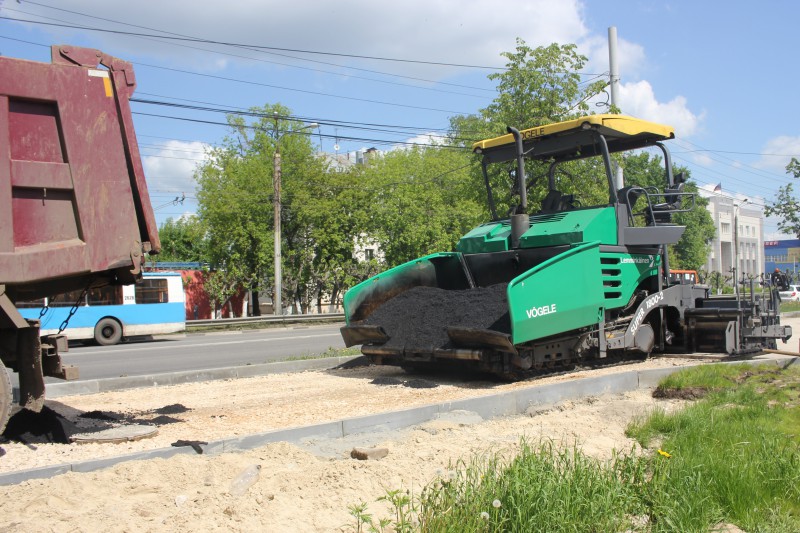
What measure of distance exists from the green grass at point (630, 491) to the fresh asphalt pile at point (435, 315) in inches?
117

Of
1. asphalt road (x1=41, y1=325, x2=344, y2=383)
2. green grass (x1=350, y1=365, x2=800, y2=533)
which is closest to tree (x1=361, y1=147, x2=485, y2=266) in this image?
asphalt road (x1=41, y1=325, x2=344, y2=383)

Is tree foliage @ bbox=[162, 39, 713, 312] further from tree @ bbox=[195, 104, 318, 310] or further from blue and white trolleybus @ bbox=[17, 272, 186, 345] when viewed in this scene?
blue and white trolleybus @ bbox=[17, 272, 186, 345]

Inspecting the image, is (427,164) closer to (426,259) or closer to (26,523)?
(426,259)

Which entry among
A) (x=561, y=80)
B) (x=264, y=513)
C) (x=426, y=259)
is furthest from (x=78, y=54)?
(x=561, y=80)

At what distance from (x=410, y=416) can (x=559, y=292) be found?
2.75 metres

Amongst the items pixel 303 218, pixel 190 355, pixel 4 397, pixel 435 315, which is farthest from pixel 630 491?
pixel 303 218

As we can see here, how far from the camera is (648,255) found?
9.80m

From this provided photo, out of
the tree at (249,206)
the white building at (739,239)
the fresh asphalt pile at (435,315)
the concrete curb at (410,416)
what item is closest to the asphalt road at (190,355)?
the fresh asphalt pile at (435,315)

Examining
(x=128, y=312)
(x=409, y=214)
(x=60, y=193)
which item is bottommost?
(x=128, y=312)

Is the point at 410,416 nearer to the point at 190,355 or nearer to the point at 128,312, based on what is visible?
the point at 190,355

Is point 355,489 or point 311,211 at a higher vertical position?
point 311,211

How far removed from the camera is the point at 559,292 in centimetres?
822

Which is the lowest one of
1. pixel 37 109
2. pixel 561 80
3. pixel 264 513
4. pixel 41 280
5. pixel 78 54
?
pixel 264 513

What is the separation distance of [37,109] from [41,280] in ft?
4.25
